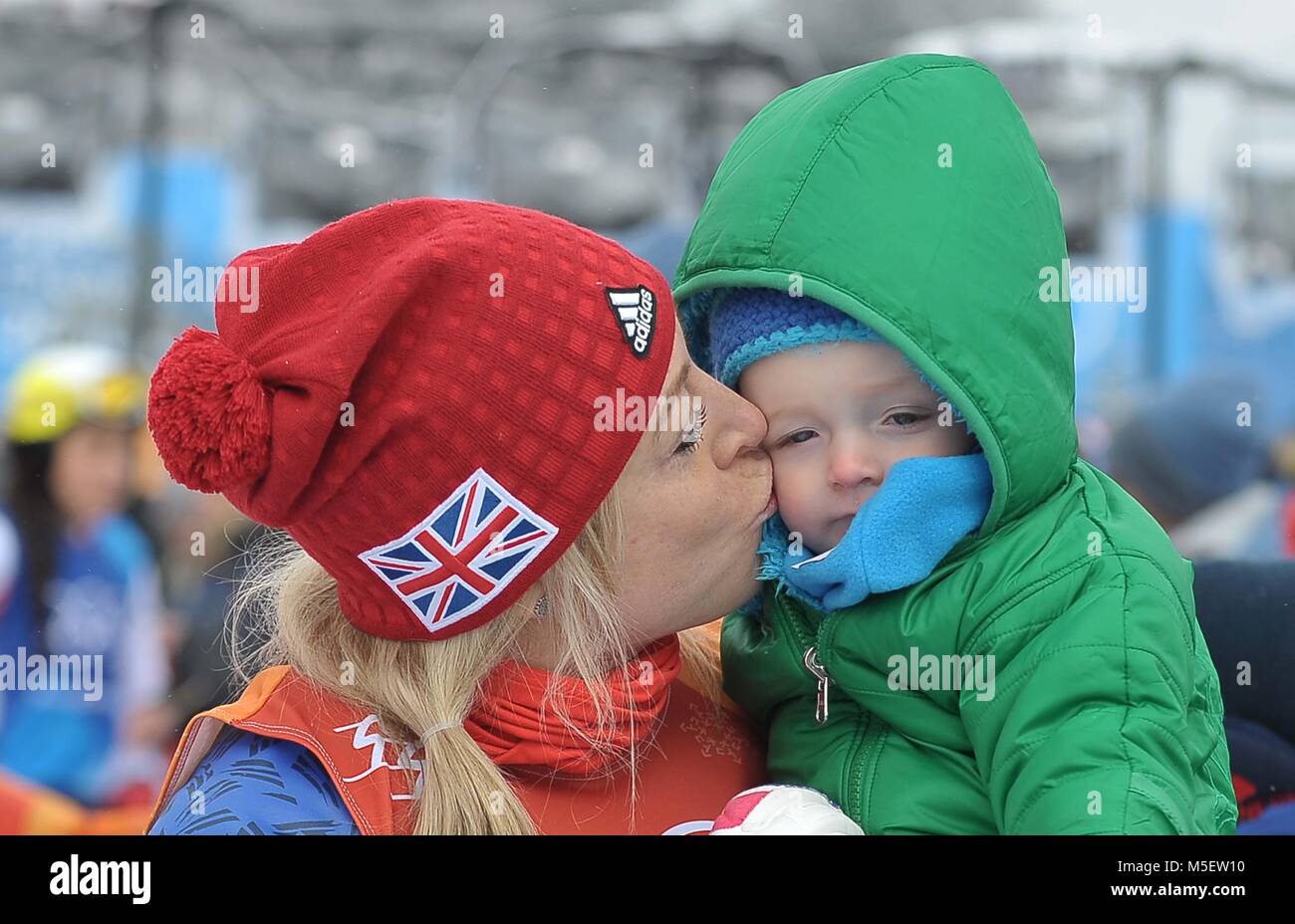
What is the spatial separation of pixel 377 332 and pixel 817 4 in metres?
3.94

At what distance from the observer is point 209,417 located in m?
1.17

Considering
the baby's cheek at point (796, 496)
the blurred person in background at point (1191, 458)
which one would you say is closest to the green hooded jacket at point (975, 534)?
the baby's cheek at point (796, 496)

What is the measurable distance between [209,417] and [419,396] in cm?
18

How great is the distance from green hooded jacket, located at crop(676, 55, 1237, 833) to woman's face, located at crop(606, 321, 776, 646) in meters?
0.12

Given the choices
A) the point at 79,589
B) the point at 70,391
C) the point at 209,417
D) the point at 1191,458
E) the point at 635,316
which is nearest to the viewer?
the point at 209,417

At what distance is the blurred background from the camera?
4430 millimetres

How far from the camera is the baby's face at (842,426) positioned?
1348 millimetres

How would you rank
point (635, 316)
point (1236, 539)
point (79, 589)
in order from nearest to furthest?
point (635, 316) → point (79, 589) → point (1236, 539)

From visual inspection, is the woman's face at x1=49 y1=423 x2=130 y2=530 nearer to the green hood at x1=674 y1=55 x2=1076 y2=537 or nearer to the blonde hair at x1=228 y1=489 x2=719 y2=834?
the blonde hair at x1=228 y1=489 x2=719 y2=834

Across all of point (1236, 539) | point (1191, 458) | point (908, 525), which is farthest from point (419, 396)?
point (1236, 539)

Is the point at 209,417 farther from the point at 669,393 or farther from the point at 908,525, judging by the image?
the point at 908,525
